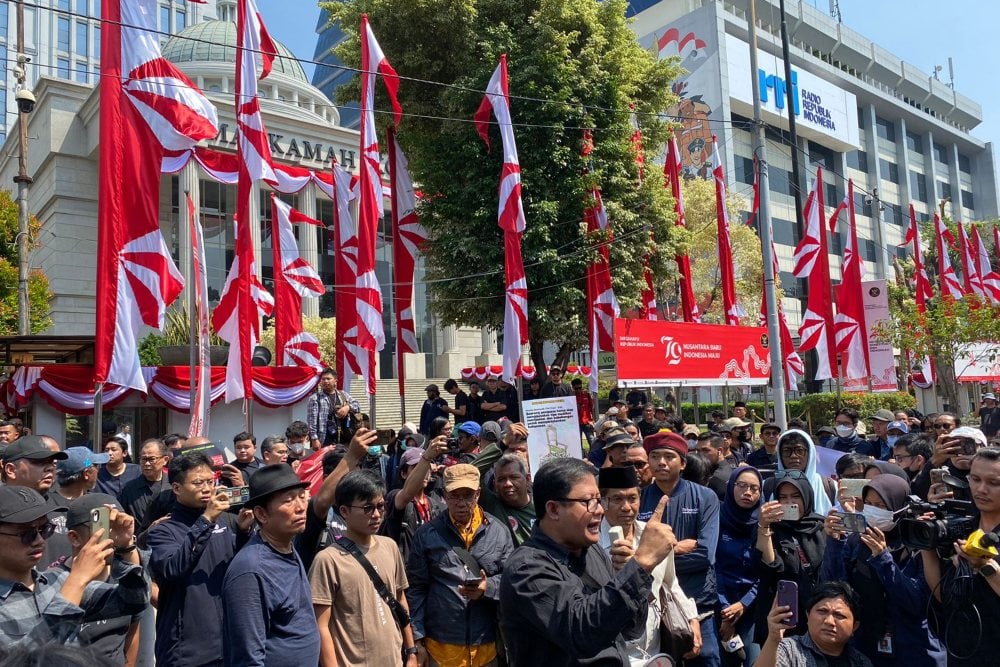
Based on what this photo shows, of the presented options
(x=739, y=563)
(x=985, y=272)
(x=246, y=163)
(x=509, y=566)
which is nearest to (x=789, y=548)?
(x=739, y=563)

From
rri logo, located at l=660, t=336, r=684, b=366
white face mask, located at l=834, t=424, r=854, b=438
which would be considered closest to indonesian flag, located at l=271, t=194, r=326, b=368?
rri logo, located at l=660, t=336, r=684, b=366

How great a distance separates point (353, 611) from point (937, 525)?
8.78 ft

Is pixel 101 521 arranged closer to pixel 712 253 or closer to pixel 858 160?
pixel 712 253

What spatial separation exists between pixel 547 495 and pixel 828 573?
2108 millimetres

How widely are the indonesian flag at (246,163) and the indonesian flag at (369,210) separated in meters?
1.39

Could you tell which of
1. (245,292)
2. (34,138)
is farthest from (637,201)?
(34,138)

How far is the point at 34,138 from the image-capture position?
117 feet

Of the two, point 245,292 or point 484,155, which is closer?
point 245,292

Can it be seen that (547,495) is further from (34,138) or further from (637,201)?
(34,138)

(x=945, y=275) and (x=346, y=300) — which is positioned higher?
(x=945, y=275)

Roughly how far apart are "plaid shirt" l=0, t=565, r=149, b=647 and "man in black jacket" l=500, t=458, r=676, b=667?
150 centimetres

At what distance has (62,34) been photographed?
73.3 metres

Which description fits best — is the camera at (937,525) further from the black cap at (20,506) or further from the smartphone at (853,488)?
the black cap at (20,506)

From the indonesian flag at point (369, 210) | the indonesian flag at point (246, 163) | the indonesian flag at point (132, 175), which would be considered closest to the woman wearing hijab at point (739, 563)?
the indonesian flag at point (132, 175)
